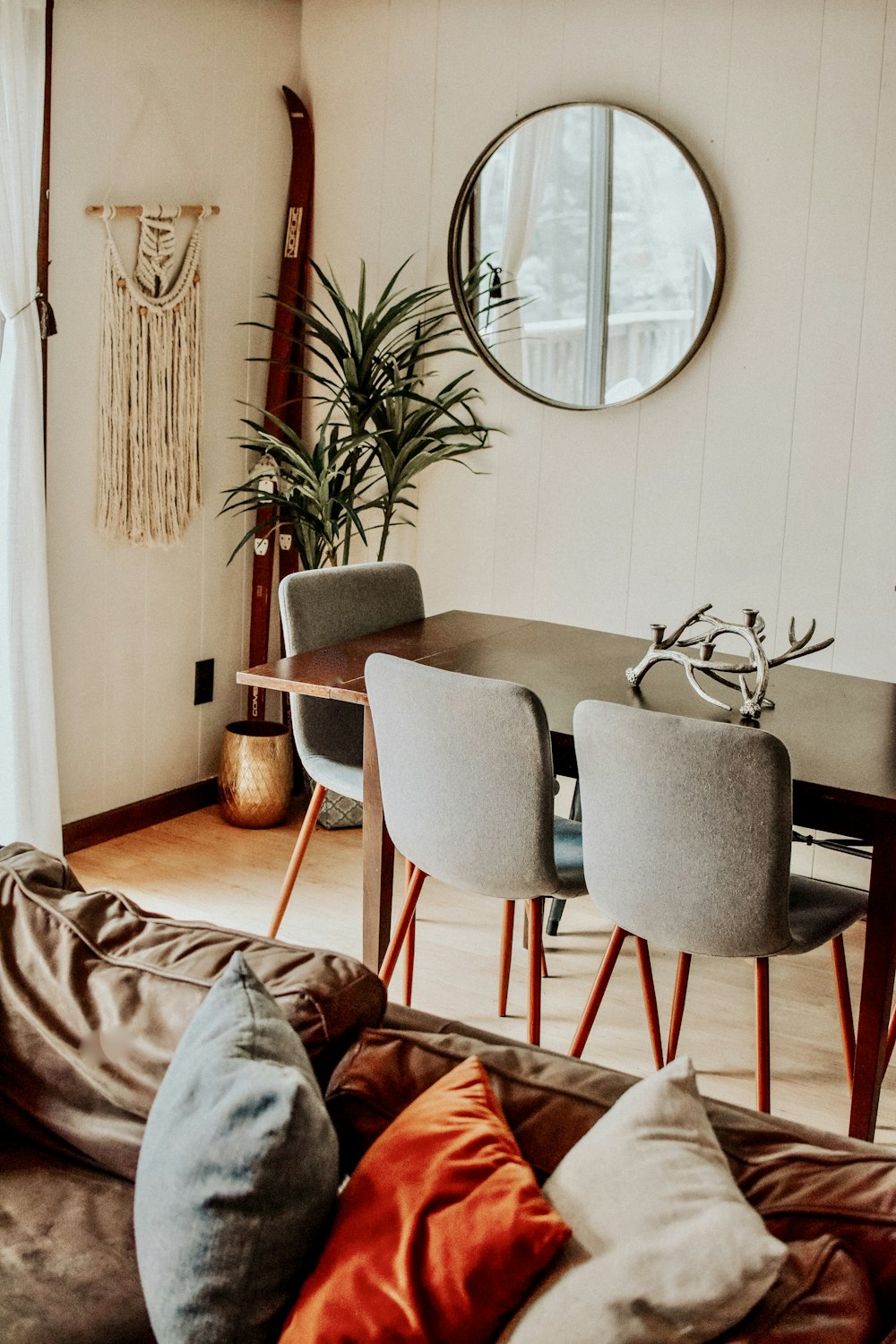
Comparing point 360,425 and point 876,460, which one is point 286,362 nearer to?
point 360,425

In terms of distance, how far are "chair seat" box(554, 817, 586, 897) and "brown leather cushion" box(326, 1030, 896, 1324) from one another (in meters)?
0.97

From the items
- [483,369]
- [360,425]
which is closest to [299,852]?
[360,425]

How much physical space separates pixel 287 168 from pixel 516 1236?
146 inches

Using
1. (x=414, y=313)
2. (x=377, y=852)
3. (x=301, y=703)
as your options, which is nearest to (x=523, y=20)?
(x=414, y=313)

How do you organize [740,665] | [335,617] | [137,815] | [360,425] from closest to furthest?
[740,665] → [335,617] → [360,425] → [137,815]

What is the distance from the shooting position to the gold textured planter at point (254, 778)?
3973mm

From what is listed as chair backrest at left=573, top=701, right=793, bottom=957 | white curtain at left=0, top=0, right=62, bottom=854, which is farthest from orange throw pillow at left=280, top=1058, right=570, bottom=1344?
white curtain at left=0, top=0, right=62, bottom=854

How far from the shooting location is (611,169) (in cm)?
368

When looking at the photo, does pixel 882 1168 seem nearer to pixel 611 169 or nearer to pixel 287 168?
pixel 611 169

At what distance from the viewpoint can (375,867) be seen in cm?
276

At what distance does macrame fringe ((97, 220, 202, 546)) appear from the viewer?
3650 mm

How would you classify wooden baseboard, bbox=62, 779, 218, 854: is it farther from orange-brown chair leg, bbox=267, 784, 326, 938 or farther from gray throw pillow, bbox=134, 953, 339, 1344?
gray throw pillow, bbox=134, 953, 339, 1344

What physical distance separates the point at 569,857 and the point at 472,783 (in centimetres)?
32

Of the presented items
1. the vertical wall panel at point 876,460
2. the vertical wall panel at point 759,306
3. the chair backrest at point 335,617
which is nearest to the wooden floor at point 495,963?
the chair backrest at point 335,617
